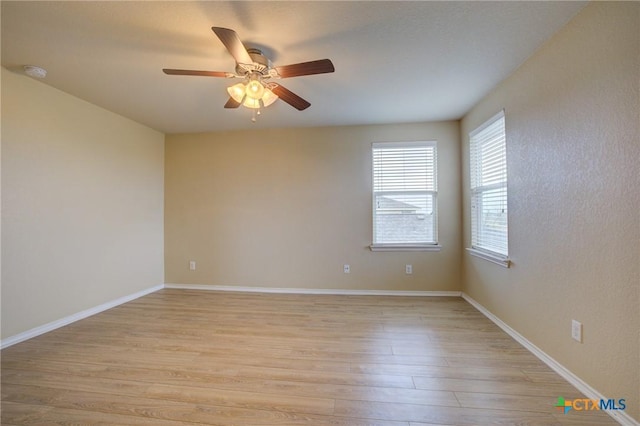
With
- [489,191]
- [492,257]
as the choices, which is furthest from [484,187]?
[492,257]

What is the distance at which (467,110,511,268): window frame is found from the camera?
251 cm

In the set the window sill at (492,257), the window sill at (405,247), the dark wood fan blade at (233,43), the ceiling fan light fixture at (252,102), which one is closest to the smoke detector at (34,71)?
the ceiling fan light fixture at (252,102)

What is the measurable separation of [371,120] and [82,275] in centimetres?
389

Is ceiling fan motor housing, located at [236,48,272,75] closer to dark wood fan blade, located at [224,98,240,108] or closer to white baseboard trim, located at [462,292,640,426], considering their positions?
dark wood fan blade, located at [224,98,240,108]

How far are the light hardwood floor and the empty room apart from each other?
2 centimetres

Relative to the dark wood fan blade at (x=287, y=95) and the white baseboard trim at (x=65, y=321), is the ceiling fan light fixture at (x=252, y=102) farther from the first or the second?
the white baseboard trim at (x=65, y=321)

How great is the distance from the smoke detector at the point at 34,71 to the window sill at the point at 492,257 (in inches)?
175

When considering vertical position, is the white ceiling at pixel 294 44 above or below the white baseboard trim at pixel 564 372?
above

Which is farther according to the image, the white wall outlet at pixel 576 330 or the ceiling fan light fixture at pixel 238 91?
the ceiling fan light fixture at pixel 238 91

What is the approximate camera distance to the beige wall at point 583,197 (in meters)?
1.37

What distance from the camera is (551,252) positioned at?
1.91 m

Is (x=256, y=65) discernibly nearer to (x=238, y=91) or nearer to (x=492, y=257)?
(x=238, y=91)

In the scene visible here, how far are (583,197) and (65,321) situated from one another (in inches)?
180

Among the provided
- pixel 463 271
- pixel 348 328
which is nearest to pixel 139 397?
pixel 348 328
